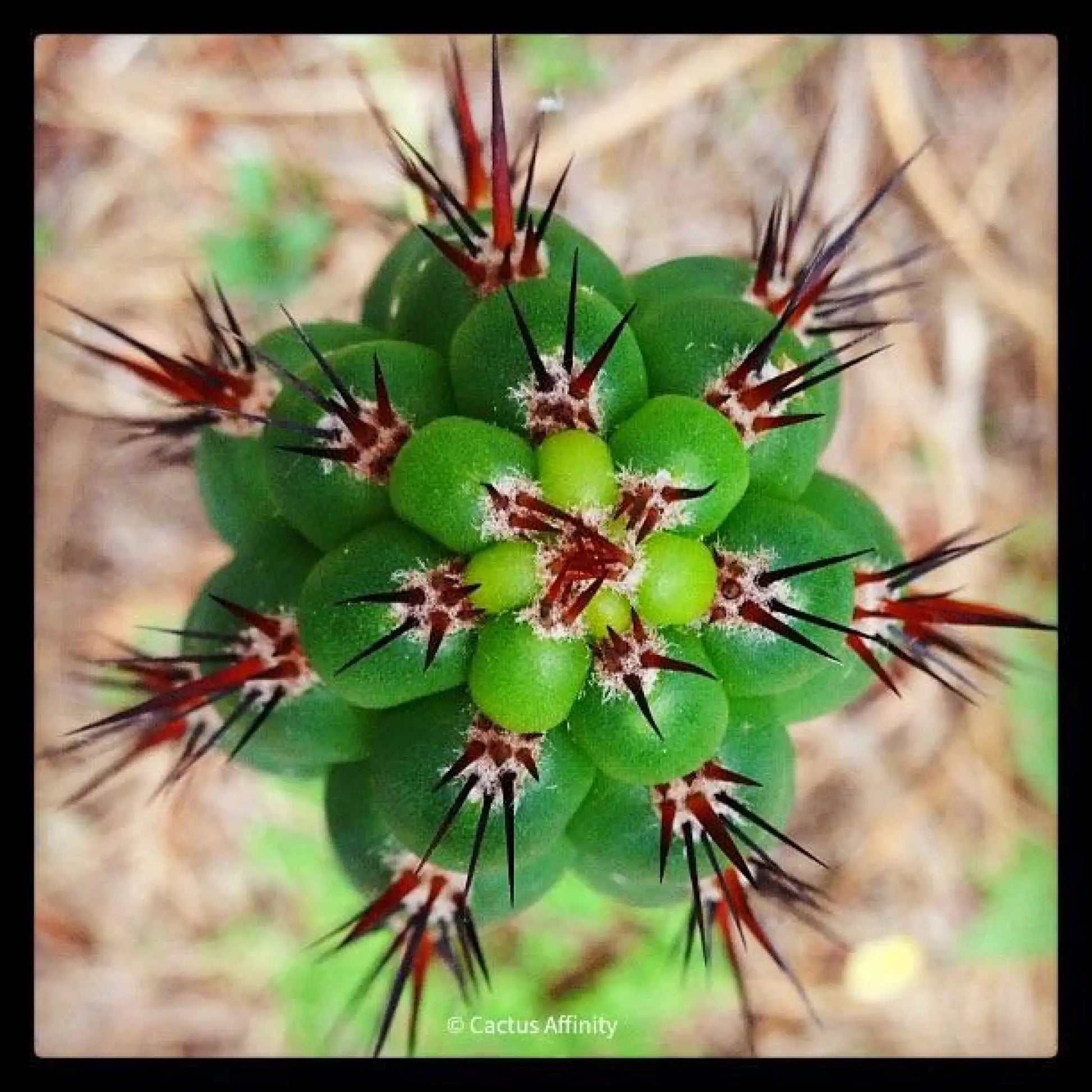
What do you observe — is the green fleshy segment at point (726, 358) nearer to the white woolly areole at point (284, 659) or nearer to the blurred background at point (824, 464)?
the white woolly areole at point (284, 659)

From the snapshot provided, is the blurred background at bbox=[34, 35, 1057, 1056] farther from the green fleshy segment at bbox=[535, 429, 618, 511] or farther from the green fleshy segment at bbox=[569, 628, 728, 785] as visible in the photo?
the green fleshy segment at bbox=[535, 429, 618, 511]

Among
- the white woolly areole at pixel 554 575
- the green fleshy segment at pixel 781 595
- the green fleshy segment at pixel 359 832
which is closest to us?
the white woolly areole at pixel 554 575

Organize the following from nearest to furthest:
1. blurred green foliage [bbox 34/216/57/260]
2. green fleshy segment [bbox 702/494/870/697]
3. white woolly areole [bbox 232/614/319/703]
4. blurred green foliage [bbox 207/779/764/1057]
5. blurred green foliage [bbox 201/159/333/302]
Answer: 1. green fleshy segment [bbox 702/494/870/697]
2. white woolly areole [bbox 232/614/319/703]
3. blurred green foliage [bbox 34/216/57/260]
4. blurred green foliage [bbox 207/779/764/1057]
5. blurred green foliage [bbox 201/159/333/302]

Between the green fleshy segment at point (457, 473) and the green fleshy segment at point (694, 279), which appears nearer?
the green fleshy segment at point (457, 473)

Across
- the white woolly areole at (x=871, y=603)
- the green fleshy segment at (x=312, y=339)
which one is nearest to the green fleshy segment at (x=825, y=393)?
the white woolly areole at (x=871, y=603)

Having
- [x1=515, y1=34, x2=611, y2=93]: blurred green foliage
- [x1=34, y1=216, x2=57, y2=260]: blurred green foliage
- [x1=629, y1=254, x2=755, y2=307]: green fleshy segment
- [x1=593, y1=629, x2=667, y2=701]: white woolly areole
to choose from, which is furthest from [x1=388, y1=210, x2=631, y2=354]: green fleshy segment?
[x1=34, y1=216, x2=57, y2=260]: blurred green foliage

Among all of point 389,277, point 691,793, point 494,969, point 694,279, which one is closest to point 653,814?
point 691,793
